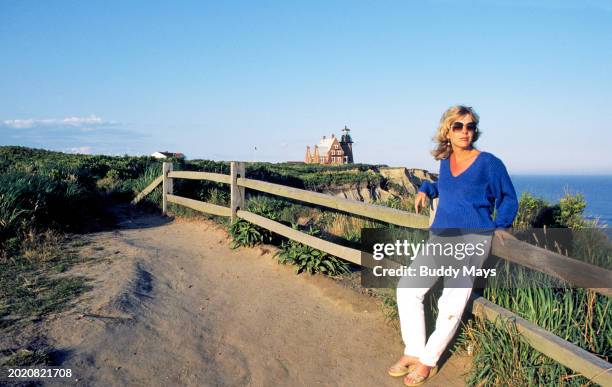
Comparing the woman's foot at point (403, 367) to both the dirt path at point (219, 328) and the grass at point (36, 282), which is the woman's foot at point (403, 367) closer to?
the dirt path at point (219, 328)

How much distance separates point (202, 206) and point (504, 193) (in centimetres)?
Answer: 646

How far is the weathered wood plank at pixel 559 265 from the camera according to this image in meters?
2.79

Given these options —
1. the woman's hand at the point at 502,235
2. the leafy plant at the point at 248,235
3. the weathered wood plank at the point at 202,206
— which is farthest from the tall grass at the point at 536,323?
the weathered wood plank at the point at 202,206

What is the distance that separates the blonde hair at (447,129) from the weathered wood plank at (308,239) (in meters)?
1.91

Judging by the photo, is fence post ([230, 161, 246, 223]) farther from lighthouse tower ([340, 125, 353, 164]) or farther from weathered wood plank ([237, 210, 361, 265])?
lighthouse tower ([340, 125, 353, 164])

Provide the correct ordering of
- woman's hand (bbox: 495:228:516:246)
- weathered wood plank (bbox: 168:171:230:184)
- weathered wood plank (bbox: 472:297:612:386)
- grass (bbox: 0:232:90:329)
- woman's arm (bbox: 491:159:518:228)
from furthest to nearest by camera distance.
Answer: weathered wood plank (bbox: 168:171:230:184), grass (bbox: 0:232:90:329), woman's hand (bbox: 495:228:516:246), woman's arm (bbox: 491:159:518:228), weathered wood plank (bbox: 472:297:612:386)

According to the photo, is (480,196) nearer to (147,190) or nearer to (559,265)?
(559,265)

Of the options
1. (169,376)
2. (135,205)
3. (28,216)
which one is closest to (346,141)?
(135,205)

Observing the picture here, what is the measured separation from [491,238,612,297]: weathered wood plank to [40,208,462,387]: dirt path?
1.12 m

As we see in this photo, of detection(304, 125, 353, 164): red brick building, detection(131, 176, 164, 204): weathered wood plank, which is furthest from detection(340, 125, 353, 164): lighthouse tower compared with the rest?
detection(131, 176, 164, 204): weathered wood plank

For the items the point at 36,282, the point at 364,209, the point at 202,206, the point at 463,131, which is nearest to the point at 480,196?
the point at 463,131

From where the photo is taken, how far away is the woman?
10.7 ft

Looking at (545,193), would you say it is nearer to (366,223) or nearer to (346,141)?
(366,223)

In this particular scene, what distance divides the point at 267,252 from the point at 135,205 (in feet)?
17.2
